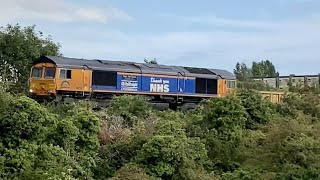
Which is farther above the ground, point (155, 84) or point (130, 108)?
point (155, 84)

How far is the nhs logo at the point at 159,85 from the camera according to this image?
97.7 ft

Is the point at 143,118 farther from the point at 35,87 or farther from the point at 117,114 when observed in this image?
the point at 35,87

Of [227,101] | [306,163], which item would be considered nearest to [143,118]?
[227,101]

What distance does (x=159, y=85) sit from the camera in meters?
30.0

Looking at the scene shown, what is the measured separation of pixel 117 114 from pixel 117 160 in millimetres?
3394

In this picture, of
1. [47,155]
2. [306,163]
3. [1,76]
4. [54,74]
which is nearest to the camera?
[47,155]

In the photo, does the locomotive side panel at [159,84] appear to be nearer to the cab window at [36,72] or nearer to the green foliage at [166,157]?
the cab window at [36,72]

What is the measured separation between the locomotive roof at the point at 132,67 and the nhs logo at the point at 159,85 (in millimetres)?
440

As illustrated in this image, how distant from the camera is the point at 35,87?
26922 mm

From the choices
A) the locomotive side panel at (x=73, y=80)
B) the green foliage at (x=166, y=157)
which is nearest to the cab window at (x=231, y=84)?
the locomotive side panel at (x=73, y=80)

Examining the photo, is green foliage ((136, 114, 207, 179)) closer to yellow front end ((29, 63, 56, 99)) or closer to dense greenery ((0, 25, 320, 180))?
dense greenery ((0, 25, 320, 180))

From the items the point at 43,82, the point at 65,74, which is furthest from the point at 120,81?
the point at 43,82

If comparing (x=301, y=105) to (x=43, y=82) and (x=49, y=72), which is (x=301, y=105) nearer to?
(x=49, y=72)

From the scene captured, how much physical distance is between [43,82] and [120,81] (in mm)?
3875
